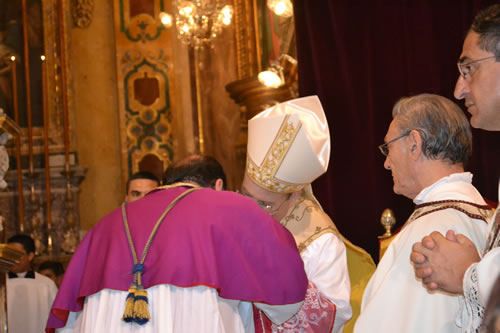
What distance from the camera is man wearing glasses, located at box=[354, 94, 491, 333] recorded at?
2.33 metres

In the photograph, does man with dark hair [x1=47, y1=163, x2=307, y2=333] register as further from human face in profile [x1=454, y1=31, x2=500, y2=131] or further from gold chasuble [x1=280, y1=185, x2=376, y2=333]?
human face in profile [x1=454, y1=31, x2=500, y2=131]

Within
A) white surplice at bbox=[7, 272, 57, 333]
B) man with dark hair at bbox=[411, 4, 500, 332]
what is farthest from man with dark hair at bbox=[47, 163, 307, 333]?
white surplice at bbox=[7, 272, 57, 333]

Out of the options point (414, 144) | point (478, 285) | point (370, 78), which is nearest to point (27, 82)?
point (370, 78)

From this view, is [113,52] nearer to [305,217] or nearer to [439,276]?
[305,217]

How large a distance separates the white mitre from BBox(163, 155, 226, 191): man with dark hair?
0.33 m

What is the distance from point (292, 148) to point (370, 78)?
48.7 inches

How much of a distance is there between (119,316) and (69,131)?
21.3 feet

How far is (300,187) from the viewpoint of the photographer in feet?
11.5

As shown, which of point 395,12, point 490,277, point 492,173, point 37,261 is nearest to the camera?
point 490,277

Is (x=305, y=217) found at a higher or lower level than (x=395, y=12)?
lower

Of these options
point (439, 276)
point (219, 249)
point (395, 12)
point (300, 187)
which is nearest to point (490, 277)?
point (439, 276)

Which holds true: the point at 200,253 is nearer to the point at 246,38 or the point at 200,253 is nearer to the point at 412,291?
the point at 412,291

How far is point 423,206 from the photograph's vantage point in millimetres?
2523

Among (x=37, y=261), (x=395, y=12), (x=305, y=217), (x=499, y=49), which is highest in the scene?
(x=395, y=12)
